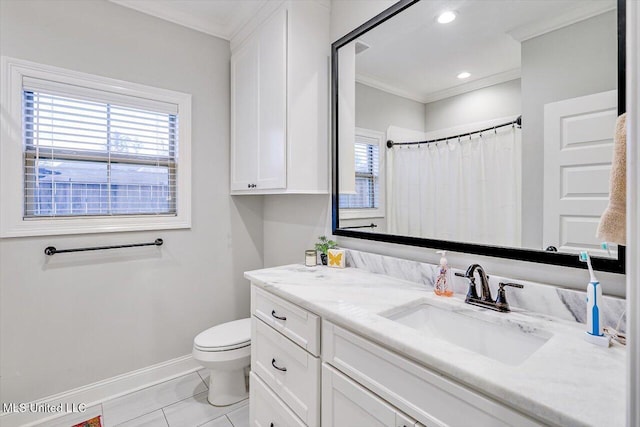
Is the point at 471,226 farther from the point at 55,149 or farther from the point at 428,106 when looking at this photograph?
the point at 55,149

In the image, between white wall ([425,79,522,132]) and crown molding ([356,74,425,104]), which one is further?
crown molding ([356,74,425,104])

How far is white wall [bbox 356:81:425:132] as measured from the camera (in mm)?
1512

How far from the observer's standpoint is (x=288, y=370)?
1.32 metres

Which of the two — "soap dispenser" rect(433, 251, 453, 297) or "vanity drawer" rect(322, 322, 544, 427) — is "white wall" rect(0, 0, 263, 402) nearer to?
"vanity drawer" rect(322, 322, 544, 427)

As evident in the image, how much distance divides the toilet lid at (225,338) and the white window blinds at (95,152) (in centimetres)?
92

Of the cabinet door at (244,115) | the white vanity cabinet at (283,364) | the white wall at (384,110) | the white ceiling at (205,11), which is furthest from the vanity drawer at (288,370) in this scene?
the white ceiling at (205,11)

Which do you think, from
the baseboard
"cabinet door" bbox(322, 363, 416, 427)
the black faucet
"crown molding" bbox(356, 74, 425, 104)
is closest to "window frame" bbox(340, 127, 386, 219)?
"crown molding" bbox(356, 74, 425, 104)

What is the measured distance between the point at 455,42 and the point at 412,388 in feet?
4.50

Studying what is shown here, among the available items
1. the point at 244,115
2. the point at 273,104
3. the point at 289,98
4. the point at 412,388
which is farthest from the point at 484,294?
the point at 244,115

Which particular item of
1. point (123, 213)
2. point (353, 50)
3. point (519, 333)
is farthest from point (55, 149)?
point (519, 333)

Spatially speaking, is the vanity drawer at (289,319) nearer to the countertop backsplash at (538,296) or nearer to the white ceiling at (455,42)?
the countertop backsplash at (538,296)

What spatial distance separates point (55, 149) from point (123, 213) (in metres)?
0.52

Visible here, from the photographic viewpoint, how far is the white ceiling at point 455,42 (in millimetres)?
1093

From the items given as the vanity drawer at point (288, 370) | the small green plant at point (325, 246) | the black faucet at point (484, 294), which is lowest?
the vanity drawer at point (288, 370)
